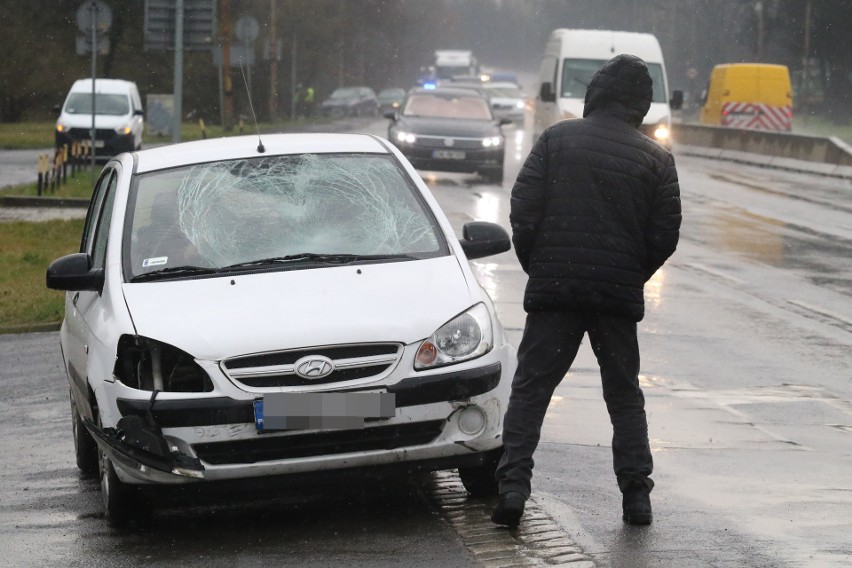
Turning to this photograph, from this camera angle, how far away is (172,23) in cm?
2183

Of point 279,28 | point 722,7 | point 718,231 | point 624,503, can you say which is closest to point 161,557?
point 624,503

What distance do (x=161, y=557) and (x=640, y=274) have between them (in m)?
2.07

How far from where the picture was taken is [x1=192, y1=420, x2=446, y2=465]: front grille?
5777 mm

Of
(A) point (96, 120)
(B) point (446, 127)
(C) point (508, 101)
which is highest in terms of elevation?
(B) point (446, 127)

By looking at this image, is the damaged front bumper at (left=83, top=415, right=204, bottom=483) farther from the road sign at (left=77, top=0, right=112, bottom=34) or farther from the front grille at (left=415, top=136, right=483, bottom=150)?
the front grille at (left=415, top=136, right=483, bottom=150)

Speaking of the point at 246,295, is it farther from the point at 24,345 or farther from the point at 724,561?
the point at 24,345

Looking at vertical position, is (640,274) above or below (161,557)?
above

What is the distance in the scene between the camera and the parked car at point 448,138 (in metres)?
27.3

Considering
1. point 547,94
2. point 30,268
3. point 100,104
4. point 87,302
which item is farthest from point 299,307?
point 100,104

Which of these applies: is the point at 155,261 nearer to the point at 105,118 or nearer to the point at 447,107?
the point at 447,107

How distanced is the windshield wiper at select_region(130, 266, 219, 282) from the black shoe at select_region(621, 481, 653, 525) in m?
1.92

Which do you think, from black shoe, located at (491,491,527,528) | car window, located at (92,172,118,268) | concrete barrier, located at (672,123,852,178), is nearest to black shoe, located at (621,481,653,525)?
black shoe, located at (491,491,527,528)

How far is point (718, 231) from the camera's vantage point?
20.1m

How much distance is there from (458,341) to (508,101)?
6242 cm
